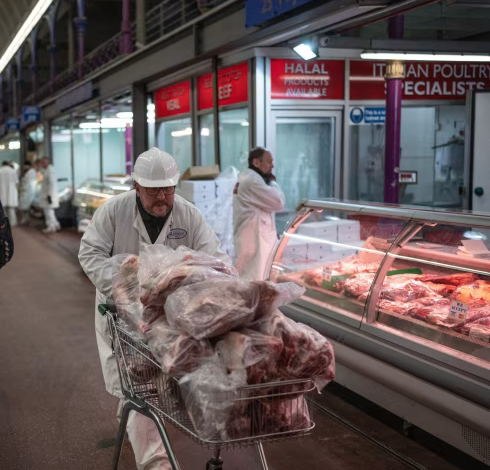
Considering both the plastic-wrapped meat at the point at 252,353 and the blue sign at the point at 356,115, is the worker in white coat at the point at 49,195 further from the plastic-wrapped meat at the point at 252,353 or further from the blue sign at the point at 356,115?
the plastic-wrapped meat at the point at 252,353

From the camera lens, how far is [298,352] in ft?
8.24

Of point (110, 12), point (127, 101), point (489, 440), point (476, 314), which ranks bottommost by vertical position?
point (489, 440)

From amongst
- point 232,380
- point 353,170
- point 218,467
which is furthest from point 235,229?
point 232,380

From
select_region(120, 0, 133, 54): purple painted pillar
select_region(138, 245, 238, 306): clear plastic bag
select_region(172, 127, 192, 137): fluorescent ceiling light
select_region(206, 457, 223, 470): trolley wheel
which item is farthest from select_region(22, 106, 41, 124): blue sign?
select_region(206, 457, 223, 470): trolley wheel

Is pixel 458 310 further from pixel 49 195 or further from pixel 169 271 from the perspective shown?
pixel 49 195

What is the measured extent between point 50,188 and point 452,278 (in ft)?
47.7

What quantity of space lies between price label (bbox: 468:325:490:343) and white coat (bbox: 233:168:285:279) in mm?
3575

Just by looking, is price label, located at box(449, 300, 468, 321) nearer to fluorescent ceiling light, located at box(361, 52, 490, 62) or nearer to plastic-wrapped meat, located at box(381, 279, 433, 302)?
plastic-wrapped meat, located at box(381, 279, 433, 302)

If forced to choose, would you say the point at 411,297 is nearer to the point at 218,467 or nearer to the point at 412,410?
the point at 412,410

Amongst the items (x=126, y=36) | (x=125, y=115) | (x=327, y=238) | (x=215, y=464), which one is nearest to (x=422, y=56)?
(x=327, y=238)

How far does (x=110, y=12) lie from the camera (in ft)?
78.7

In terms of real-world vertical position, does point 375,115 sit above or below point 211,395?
above

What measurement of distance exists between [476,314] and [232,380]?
2247 millimetres

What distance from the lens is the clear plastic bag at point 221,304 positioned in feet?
8.08
